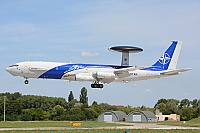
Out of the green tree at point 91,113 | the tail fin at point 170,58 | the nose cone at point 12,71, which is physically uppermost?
the tail fin at point 170,58

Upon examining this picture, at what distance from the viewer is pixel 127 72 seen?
228 ft

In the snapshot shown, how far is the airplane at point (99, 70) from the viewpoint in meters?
65.1

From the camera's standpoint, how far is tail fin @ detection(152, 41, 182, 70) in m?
73.3

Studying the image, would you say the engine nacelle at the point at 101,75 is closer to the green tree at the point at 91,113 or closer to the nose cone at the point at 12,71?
the nose cone at the point at 12,71

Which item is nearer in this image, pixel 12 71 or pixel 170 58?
pixel 12 71

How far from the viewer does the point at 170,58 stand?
245ft

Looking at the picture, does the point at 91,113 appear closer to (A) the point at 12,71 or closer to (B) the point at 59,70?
(B) the point at 59,70

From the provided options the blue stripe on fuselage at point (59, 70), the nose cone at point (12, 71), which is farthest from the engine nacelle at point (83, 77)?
the nose cone at point (12, 71)

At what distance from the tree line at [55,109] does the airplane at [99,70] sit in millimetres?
60034

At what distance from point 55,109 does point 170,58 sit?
81.4m

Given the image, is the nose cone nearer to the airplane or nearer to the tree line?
the airplane

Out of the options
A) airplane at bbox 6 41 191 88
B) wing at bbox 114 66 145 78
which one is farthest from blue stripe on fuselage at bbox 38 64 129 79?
wing at bbox 114 66 145 78

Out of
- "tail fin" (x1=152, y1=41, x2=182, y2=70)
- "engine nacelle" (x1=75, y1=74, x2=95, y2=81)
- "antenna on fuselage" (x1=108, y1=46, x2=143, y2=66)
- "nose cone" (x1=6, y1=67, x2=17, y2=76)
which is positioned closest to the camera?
"nose cone" (x1=6, y1=67, x2=17, y2=76)

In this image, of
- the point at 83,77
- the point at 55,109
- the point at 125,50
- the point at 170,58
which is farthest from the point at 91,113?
the point at 125,50
